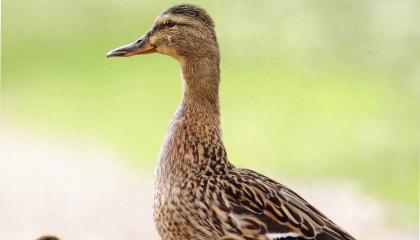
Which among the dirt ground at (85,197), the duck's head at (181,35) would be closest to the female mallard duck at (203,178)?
the duck's head at (181,35)

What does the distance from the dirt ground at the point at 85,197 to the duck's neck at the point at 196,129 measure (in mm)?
1052

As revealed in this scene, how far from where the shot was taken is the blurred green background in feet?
16.7

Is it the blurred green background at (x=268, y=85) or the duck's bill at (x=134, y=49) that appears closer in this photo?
the duck's bill at (x=134, y=49)

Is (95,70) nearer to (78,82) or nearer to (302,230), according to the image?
(78,82)

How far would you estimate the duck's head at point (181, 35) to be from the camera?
3.80m

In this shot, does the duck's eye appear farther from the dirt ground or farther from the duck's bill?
the dirt ground

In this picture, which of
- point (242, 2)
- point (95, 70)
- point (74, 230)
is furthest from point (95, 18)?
point (74, 230)

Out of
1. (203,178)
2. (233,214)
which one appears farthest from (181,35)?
(233,214)

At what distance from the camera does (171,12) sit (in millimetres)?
3807

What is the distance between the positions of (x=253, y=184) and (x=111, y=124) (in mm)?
1592

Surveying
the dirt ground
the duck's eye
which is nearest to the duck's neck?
the duck's eye

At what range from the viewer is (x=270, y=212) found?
146 inches

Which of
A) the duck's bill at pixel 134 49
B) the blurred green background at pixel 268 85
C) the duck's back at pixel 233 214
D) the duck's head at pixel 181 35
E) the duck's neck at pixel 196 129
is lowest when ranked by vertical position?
the duck's back at pixel 233 214

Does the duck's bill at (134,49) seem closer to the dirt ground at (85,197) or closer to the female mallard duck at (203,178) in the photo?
the female mallard duck at (203,178)
